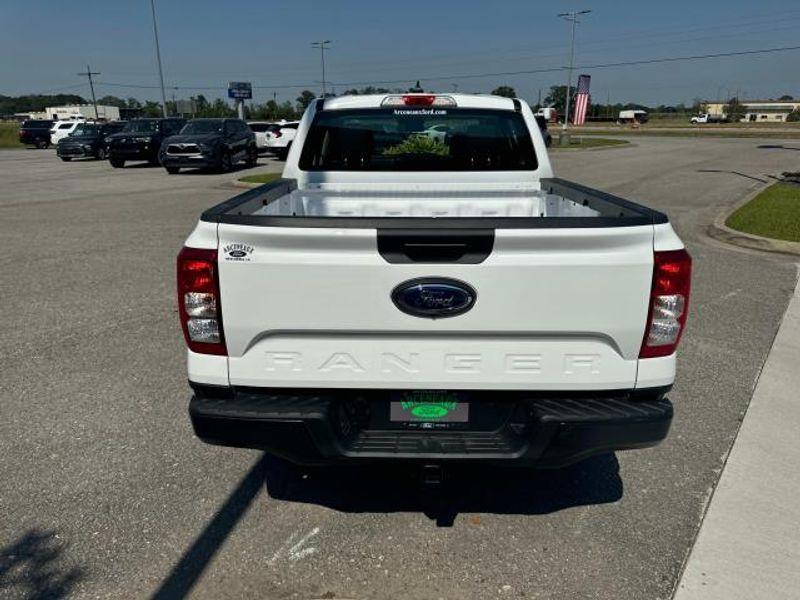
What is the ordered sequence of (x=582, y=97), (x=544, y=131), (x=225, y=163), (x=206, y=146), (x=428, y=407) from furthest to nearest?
(x=582, y=97), (x=225, y=163), (x=206, y=146), (x=544, y=131), (x=428, y=407)

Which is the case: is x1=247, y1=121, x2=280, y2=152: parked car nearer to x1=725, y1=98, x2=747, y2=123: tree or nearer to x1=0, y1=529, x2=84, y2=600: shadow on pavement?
x1=0, y1=529, x2=84, y2=600: shadow on pavement

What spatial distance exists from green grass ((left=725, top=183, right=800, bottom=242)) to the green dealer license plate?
8515 mm

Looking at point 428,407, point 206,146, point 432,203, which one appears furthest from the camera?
point 206,146

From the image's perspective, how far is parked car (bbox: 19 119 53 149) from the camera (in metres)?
41.2

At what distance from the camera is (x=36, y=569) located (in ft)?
8.53

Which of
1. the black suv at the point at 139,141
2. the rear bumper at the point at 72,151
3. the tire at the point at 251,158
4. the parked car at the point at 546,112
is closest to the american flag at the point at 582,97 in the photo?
the parked car at the point at 546,112

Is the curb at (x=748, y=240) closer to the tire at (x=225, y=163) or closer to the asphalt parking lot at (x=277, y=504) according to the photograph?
the asphalt parking lot at (x=277, y=504)

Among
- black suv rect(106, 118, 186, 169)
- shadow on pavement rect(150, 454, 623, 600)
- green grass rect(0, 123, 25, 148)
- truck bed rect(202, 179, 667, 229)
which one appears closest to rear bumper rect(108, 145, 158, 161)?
black suv rect(106, 118, 186, 169)

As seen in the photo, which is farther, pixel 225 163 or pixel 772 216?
→ pixel 225 163

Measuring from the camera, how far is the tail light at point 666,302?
2.24 meters

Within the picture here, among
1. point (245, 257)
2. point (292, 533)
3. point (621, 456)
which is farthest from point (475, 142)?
point (292, 533)

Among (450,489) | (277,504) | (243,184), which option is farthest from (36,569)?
(243,184)

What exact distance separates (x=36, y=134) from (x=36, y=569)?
46856 millimetres

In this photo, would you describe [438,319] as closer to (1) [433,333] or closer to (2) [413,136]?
(1) [433,333]
